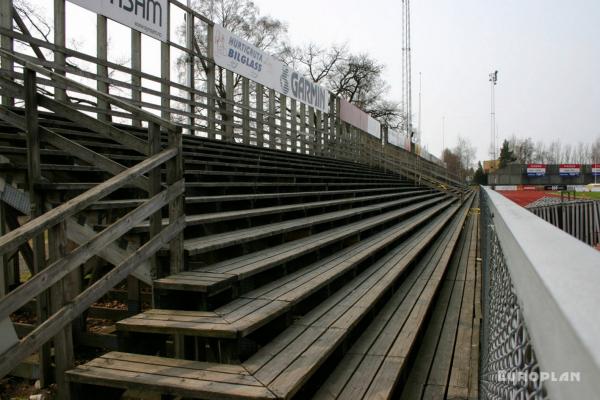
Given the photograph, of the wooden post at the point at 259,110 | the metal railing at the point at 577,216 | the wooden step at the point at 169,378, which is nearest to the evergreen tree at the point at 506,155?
the metal railing at the point at 577,216

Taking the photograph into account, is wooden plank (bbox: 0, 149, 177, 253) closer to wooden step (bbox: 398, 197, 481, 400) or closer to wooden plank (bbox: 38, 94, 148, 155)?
wooden plank (bbox: 38, 94, 148, 155)

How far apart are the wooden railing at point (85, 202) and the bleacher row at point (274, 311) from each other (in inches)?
9.7

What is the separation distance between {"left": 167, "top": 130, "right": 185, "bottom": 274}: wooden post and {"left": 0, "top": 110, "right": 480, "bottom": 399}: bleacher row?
100 millimetres

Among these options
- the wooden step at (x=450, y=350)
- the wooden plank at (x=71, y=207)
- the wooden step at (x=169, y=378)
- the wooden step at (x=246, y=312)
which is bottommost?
the wooden step at (x=450, y=350)

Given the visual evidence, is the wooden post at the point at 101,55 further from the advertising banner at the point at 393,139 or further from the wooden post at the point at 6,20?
the advertising banner at the point at 393,139

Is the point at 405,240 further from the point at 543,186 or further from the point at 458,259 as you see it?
the point at 543,186

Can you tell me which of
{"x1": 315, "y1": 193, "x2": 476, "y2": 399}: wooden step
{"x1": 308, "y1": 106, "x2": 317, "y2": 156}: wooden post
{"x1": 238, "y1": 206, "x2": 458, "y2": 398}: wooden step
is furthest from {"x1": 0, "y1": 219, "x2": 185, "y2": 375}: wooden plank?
{"x1": 308, "y1": 106, "x2": 317, "y2": 156}: wooden post

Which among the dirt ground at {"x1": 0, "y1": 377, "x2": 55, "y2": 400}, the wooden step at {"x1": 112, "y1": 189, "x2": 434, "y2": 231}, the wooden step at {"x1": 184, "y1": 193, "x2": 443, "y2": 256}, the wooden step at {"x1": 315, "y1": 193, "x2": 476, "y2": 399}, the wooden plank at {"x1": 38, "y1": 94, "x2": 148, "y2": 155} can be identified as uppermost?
the wooden plank at {"x1": 38, "y1": 94, "x2": 148, "y2": 155}

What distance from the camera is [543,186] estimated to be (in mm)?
68438

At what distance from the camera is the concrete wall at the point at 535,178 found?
6944 centimetres

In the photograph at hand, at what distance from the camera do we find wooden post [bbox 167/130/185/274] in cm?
350

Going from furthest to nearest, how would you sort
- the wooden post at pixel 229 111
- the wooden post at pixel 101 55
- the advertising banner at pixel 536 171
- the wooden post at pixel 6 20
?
the advertising banner at pixel 536 171
the wooden post at pixel 229 111
the wooden post at pixel 101 55
the wooden post at pixel 6 20

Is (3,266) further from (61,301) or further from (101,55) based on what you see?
(101,55)

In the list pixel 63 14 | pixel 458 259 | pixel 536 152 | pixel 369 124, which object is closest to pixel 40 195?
pixel 63 14
